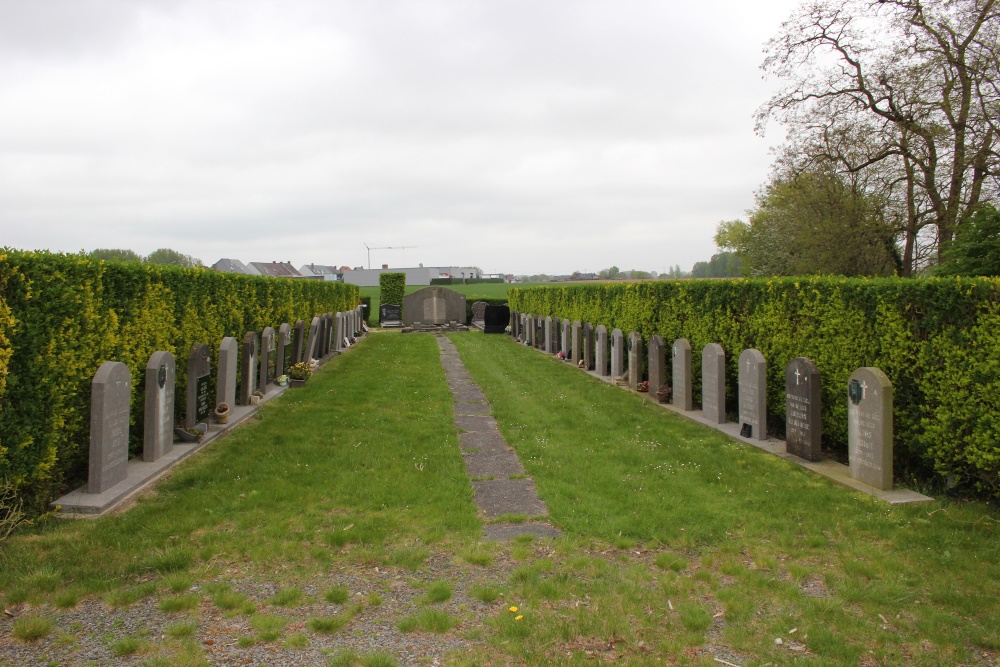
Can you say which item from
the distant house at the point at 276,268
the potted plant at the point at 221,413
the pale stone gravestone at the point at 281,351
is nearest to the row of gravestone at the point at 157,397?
the potted plant at the point at 221,413

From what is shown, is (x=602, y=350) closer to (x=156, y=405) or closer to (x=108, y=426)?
(x=156, y=405)

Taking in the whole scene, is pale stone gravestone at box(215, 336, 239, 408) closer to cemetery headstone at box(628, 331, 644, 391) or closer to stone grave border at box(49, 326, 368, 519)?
stone grave border at box(49, 326, 368, 519)

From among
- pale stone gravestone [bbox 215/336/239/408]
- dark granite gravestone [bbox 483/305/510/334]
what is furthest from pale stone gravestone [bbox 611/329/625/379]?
dark granite gravestone [bbox 483/305/510/334]

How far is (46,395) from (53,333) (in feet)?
1.66

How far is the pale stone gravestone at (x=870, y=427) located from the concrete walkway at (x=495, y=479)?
3.11 meters

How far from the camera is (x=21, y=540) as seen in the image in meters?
4.49

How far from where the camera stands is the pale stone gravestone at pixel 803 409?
6.87 metres

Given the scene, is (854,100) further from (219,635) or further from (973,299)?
(219,635)

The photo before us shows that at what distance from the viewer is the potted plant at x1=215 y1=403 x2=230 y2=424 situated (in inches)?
337

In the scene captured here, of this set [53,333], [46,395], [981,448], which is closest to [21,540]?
[46,395]

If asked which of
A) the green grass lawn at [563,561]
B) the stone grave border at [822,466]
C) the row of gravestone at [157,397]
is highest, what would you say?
the row of gravestone at [157,397]

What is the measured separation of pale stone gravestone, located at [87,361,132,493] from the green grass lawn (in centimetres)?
42

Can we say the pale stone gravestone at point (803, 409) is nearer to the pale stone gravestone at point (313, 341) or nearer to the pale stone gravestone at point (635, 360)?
the pale stone gravestone at point (635, 360)

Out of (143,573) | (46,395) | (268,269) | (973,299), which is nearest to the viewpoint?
(143,573)
